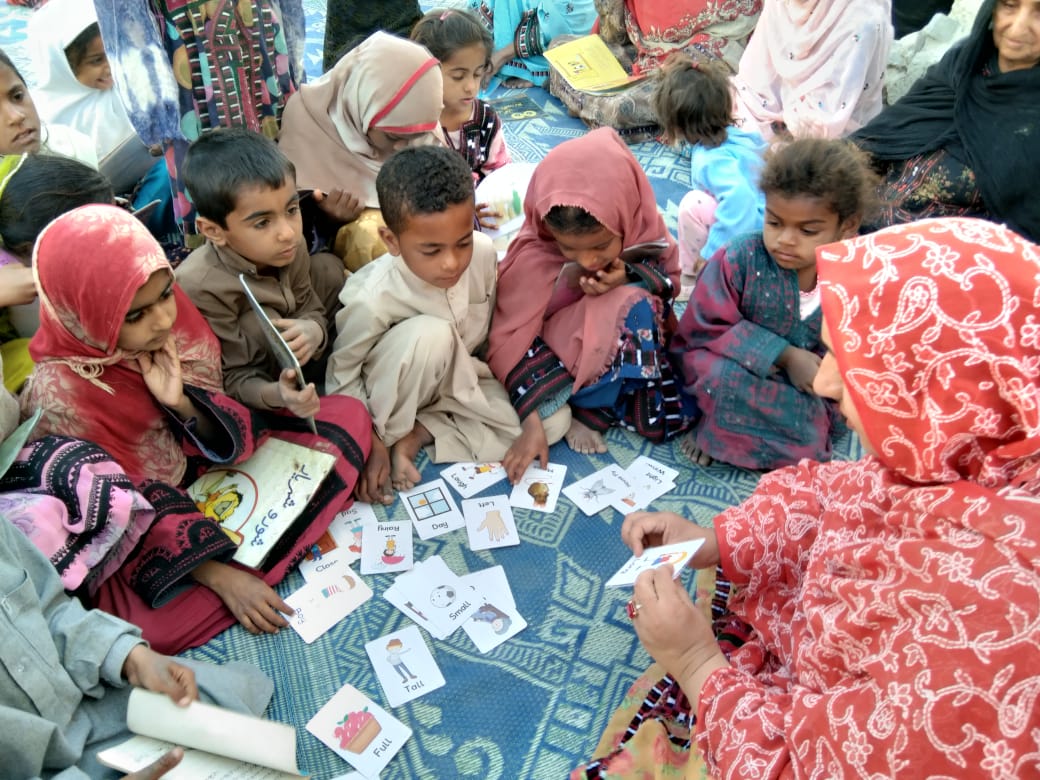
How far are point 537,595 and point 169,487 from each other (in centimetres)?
116

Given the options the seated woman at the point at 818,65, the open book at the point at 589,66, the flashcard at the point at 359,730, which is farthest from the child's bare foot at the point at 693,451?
the open book at the point at 589,66

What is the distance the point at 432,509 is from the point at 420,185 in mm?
1086

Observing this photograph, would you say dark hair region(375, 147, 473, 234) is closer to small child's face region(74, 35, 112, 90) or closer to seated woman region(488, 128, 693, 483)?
seated woman region(488, 128, 693, 483)

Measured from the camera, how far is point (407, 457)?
2889mm

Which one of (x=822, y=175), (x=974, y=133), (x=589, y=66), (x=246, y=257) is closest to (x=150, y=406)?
(x=246, y=257)

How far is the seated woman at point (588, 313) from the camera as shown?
2.81 meters

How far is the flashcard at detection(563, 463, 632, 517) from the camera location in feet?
9.09

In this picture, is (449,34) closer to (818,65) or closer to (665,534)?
(818,65)

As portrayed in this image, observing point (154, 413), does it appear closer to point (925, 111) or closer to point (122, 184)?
point (122, 184)

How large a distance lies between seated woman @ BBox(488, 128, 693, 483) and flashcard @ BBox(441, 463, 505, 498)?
6 cm

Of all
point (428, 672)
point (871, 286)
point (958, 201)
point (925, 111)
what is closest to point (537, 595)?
point (428, 672)

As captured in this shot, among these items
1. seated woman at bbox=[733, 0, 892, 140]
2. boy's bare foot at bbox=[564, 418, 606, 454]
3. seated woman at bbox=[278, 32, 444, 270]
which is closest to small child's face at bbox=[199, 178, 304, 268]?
seated woman at bbox=[278, 32, 444, 270]

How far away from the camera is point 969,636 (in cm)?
115

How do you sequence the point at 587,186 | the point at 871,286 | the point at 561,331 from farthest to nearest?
the point at 561,331 → the point at 587,186 → the point at 871,286
